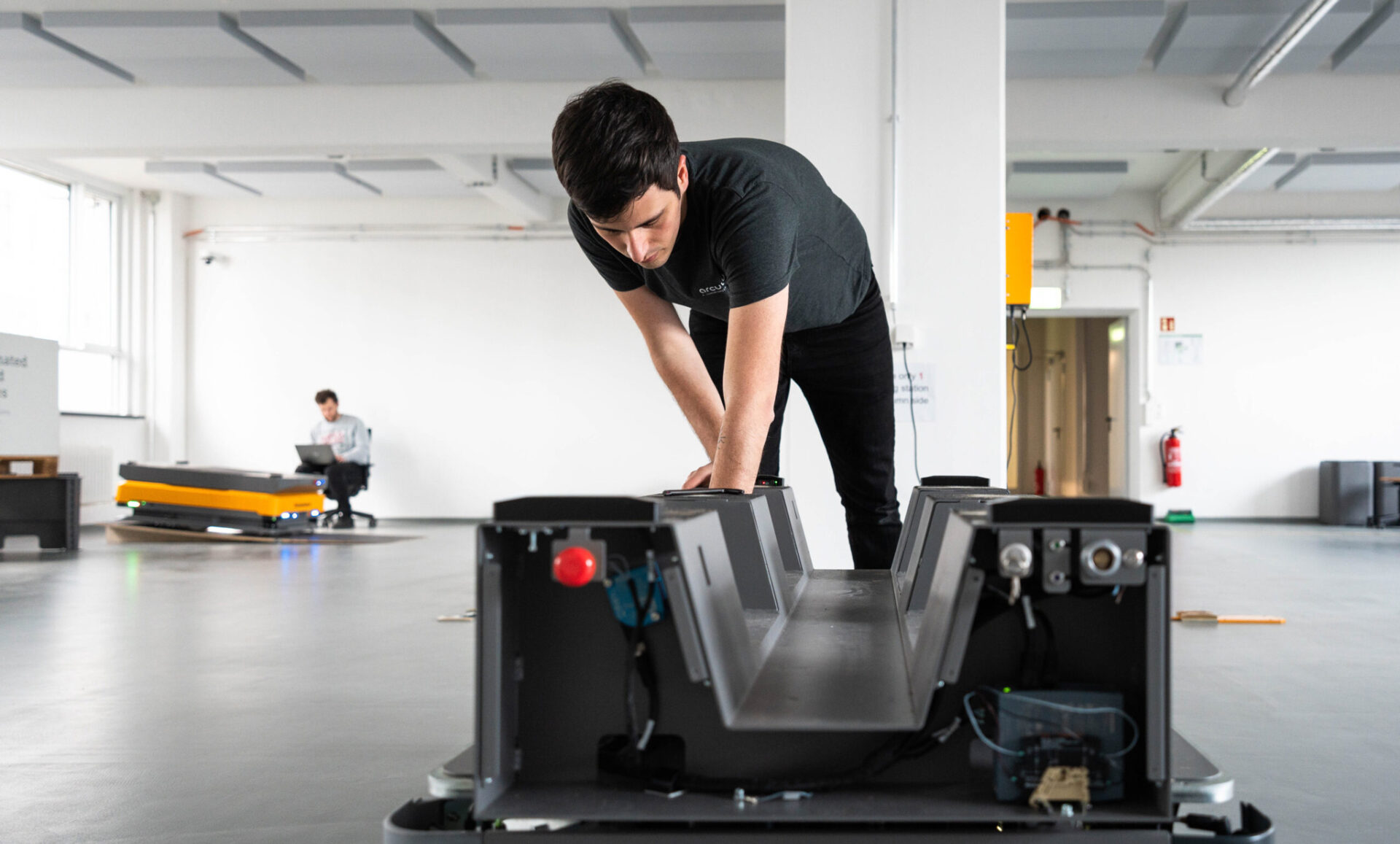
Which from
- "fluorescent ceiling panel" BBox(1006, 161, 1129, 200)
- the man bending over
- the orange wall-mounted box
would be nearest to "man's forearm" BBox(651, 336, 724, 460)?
the man bending over

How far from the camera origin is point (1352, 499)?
8875mm

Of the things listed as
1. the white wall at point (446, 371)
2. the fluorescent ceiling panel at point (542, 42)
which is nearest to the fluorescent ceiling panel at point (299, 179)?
the white wall at point (446, 371)

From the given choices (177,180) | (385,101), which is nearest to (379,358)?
(177,180)

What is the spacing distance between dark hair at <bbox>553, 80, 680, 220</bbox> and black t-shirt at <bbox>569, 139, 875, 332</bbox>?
7.9 inches

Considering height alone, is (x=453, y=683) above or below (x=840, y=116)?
below

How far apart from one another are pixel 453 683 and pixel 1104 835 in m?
1.94

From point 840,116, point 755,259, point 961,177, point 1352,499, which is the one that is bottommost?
point 1352,499

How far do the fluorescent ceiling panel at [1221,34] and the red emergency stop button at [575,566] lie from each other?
5.47 metres

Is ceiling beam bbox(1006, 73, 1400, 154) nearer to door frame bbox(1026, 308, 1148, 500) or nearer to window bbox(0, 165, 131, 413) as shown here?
door frame bbox(1026, 308, 1148, 500)

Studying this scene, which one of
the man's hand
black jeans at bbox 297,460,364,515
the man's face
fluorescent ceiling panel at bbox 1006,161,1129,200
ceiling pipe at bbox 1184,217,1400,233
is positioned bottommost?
black jeans at bbox 297,460,364,515

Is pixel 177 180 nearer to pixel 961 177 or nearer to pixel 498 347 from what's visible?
pixel 498 347

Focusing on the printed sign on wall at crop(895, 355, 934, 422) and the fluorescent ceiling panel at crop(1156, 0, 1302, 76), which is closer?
the printed sign on wall at crop(895, 355, 934, 422)

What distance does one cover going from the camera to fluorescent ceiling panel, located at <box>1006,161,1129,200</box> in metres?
8.32

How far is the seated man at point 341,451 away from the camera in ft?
28.3
